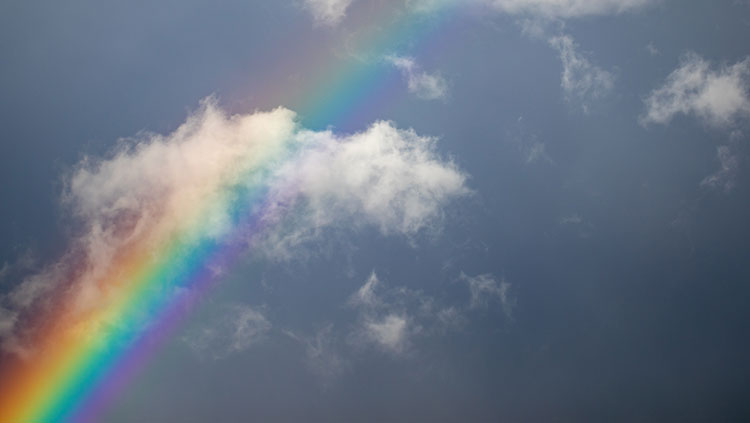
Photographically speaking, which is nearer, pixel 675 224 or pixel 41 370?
pixel 675 224

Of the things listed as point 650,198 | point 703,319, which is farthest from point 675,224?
point 703,319

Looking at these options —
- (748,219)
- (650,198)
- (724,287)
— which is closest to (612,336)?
(724,287)

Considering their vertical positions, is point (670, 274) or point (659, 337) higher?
point (670, 274)

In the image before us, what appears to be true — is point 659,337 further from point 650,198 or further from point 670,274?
point 650,198

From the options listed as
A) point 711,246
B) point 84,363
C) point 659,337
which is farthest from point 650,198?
point 84,363

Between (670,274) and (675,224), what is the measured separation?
11953 mm

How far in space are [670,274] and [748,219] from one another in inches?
831

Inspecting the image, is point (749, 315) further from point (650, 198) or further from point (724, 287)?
point (650, 198)

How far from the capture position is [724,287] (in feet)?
341

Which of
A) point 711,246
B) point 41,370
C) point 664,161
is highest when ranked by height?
point 664,161

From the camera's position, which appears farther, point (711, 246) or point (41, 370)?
point (41, 370)

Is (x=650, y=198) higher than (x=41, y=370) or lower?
higher

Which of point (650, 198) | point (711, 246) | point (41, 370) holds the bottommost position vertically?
point (41, 370)

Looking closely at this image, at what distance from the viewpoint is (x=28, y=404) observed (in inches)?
4203
